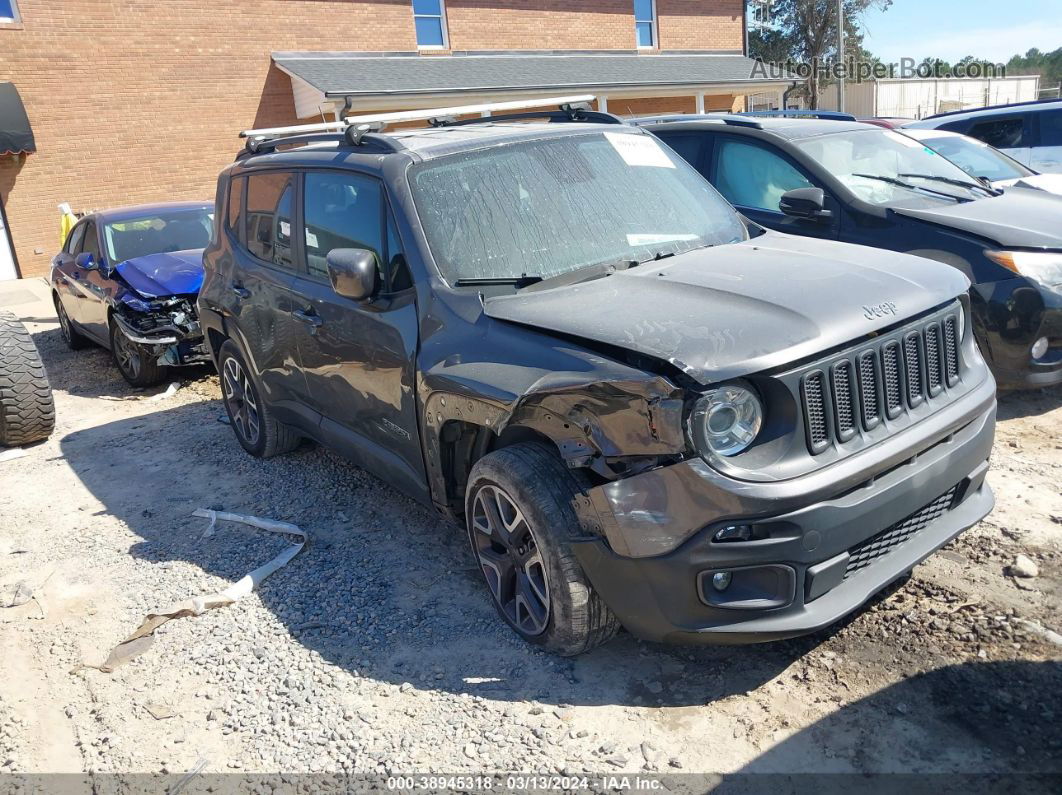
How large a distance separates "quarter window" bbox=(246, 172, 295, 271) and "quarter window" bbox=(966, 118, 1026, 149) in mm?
9302

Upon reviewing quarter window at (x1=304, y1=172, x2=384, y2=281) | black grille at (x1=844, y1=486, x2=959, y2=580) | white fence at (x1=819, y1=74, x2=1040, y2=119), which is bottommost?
black grille at (x1=844, y1=486, x2=959, y2=580)

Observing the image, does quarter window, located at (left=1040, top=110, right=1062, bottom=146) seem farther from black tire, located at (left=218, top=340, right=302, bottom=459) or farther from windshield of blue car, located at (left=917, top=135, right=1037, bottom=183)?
black tire, located at (left=218, top=340, right=302, bottom=459)

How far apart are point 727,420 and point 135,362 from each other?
265 inches

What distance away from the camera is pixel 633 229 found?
12.9 feet

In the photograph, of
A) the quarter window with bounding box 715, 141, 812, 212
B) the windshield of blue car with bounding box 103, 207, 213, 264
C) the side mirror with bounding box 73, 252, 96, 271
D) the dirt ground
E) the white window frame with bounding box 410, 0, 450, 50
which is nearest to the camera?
the dirt ground

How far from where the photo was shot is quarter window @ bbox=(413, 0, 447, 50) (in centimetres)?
2139

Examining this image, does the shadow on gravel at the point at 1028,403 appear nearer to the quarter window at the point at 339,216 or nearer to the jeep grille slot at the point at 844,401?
the jeep grille slot at the point at 844,401

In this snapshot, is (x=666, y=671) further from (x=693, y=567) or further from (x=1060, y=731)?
(x=1060, y=731)

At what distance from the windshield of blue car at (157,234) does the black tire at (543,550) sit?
256 inches

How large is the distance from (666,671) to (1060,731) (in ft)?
4.10

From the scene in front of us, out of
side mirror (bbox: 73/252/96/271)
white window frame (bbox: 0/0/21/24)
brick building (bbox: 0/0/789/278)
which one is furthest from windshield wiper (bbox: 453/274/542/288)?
white window frame (bbox: 0/0/21/24)

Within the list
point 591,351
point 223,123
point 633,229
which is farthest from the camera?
point 223,123

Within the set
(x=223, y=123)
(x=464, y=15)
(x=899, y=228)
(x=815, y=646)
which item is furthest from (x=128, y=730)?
(x=464, y=15)

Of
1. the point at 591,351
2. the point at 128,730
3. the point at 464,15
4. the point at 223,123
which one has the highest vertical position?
the point at 464,15
